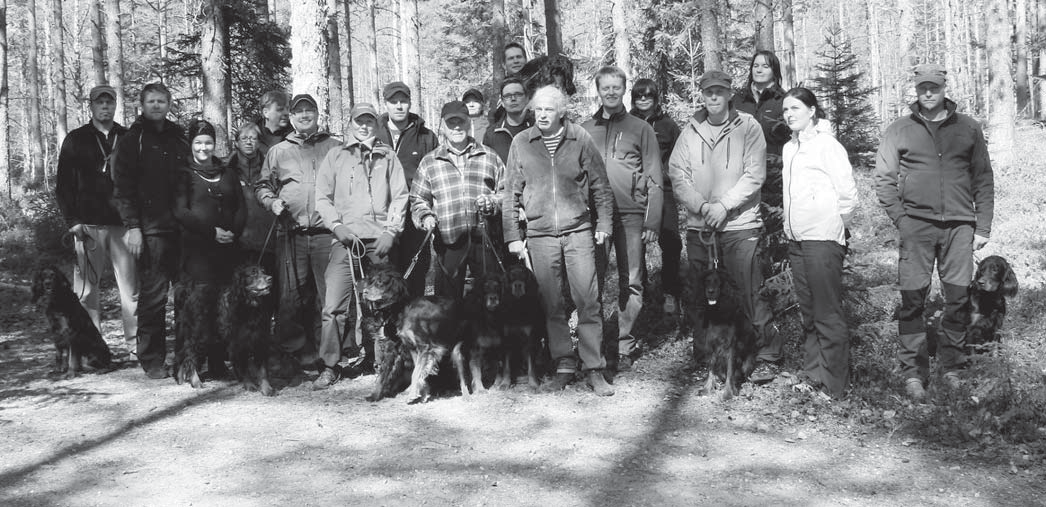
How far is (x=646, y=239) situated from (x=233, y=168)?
13.6 feet

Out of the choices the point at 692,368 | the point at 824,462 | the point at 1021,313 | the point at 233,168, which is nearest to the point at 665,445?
the point at 824,462

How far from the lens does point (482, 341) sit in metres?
6.25

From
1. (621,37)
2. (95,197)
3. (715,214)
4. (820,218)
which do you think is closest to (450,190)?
(715,214)

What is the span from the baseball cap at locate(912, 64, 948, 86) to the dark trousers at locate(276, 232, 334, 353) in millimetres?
5033

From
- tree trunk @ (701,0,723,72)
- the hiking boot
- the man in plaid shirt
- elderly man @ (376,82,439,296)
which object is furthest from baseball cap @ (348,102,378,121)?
tree trunk @ (701,0,723,72)

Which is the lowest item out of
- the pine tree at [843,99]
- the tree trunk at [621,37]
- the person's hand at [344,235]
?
the person's hand at [344,235]

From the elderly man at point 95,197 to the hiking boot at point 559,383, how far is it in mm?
4117

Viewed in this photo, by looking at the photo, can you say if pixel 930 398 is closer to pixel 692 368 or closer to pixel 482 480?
pixel 692 368

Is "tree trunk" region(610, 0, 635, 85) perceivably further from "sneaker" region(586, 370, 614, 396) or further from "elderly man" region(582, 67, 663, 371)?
"sneaker" region(586, 370, 614, 396)

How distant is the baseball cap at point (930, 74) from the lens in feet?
18.1

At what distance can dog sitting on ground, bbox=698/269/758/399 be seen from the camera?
19.1 ft

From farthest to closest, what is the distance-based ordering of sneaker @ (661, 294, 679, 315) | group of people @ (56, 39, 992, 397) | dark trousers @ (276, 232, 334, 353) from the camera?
sneaker @ (661, 294, 679, 315)
dark trousers @ (276, 232, 334, 353)
group of people @ (56, 39, 992, 397)

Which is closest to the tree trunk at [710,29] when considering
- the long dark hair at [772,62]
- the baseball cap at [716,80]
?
the long dark hair at [772,62]

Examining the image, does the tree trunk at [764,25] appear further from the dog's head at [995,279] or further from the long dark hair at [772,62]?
the dog's head at [995,279]
